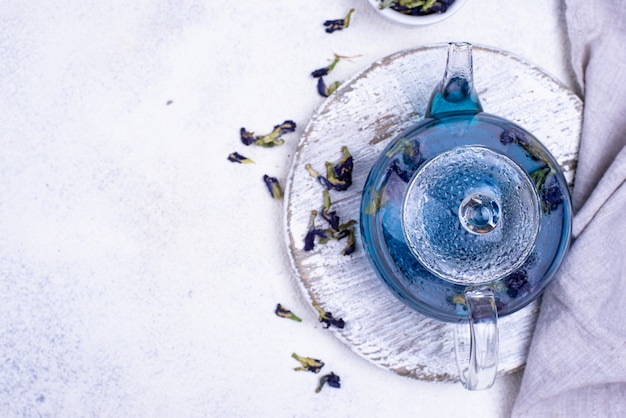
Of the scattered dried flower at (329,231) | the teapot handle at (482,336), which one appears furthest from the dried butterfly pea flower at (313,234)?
the teapot handle at (482,336)

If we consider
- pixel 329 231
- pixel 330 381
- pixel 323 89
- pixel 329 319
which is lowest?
pixel 330 381

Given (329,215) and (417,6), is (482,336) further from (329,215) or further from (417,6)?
(417,6)

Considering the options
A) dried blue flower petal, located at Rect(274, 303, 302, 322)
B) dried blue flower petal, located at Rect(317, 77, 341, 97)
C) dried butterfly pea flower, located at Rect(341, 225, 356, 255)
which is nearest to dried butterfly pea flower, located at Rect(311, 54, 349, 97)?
dried blue flower petal, located at Rect(317, 77, 341, 97)

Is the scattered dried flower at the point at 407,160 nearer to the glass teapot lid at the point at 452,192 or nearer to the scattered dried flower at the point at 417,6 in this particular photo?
the glass teapot lid at the point at 452,192

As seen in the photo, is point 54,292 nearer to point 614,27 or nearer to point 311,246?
point 311,246

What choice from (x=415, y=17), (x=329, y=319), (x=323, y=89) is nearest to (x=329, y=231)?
(x=329, y=319)

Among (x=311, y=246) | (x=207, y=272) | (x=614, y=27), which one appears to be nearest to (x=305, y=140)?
(x=311, y=246)

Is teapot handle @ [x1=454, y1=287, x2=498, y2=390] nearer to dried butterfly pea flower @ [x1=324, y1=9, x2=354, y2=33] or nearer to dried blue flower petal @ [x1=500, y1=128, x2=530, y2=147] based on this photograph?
dried blue flower petal @ [x1=500, y1=128, x2=530, y2=147]

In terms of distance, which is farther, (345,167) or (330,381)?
(330,381)
